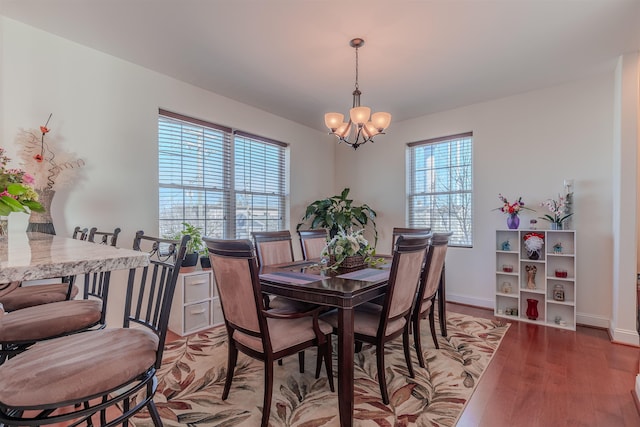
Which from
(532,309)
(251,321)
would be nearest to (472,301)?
(532,309)

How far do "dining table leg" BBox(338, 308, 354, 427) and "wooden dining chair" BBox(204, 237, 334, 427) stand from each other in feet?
0.65

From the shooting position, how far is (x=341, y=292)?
5.98ft

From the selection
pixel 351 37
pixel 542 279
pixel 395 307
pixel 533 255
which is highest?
pixel 351 37

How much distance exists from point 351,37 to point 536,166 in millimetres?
2759

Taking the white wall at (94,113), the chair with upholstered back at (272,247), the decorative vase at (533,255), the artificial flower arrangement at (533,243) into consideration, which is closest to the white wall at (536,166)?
the artificial flower arrangement at (533,243)

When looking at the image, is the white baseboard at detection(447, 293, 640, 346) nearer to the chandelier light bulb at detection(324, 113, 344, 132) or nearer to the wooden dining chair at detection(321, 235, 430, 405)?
the wooden dining chair at detection(321, 235, 430, 405)

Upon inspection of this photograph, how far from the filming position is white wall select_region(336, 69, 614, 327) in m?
3.41

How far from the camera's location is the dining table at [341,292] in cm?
176

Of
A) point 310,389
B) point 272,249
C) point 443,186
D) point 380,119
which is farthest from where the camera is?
point 443,186

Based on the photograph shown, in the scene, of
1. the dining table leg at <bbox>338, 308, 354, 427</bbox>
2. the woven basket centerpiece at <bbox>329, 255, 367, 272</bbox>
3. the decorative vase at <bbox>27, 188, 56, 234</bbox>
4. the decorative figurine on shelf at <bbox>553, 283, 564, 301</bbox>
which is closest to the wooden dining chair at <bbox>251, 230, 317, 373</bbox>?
the woven basket centerpiece at <bbox>329, 255, 367, 272</bbox>

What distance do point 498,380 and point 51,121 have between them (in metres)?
4.13

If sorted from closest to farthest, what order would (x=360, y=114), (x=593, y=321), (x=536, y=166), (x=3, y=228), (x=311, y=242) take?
(x=3, y=228) < (x=360, y=114) < (x=593, y=321) < (x=311, y=242) < (x=536, y=166)

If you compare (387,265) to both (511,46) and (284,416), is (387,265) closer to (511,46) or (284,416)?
(284,416)

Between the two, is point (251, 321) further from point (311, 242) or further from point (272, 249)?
point (311, 242)
